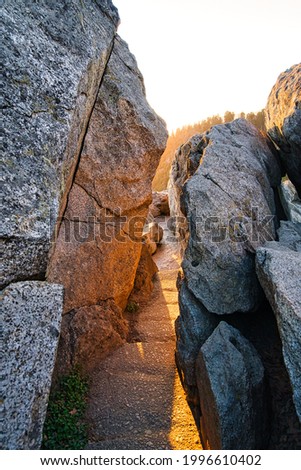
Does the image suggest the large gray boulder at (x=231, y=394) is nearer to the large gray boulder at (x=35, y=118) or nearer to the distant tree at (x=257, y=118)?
the large gray boulder at (x=35, y=118)

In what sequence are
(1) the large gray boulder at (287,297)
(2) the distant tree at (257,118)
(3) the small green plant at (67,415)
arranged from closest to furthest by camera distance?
(1) the large gray boulder at (287,297), (3) the small green plant at (67,415), (2) the distant tree at (257,118)

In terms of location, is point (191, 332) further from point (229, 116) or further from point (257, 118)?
point (229, 116)

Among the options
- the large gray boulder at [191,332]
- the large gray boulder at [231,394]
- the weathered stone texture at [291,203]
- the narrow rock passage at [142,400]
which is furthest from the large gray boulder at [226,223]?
the narrow rock passage at [142,400]

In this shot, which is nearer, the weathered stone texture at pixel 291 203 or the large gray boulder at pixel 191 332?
the large gray boulder at pixel 191 332

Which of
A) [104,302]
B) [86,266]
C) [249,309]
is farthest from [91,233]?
[249,309]

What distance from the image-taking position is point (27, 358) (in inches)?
145

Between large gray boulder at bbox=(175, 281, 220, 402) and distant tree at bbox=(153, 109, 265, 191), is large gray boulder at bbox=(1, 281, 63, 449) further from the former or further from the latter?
distant tree at bbox=(153, 109, 265, 191)

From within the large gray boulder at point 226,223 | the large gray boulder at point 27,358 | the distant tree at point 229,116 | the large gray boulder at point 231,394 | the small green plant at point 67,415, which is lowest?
the small green plant at point 67,415

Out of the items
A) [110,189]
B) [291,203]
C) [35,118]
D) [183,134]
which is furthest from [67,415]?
[183,134]

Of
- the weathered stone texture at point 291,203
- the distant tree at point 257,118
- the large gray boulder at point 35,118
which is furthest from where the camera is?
the distant tree at point 257,118

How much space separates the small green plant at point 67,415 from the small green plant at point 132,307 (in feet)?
12.0

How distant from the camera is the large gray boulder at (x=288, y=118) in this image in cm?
897

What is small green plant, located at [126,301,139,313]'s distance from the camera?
10.9 meters

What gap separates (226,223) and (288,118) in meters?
4.57
